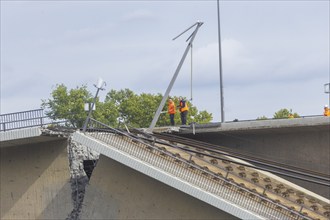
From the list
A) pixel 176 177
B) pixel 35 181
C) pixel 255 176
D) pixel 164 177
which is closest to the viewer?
pixel 164 177

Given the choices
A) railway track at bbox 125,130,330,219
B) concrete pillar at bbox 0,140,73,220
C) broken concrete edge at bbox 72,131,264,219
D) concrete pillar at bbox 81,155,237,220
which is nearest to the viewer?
broken concrete edge at bbox 72,131,264,219

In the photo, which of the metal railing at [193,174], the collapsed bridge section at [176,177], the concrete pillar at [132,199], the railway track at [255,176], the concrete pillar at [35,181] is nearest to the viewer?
the collapsed bridge section at [176,177]

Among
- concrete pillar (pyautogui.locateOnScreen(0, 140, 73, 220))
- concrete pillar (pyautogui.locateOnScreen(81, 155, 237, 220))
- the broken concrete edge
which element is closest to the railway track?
concrete pillar (pyautogui.locateOnScreen(81, 155, 237, 220))

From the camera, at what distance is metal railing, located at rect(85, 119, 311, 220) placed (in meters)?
22.5

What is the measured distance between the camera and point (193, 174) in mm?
22844

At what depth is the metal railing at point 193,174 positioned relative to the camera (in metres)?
22.5

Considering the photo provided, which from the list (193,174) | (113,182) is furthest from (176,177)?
(113,182)

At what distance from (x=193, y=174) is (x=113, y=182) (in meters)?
2.72

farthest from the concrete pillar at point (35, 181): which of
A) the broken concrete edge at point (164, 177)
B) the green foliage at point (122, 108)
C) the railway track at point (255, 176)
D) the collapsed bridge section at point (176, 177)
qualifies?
the green foliage at point (122, 108)

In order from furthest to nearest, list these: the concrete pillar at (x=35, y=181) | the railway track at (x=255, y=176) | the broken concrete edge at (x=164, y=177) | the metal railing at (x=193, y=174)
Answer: the railway track at (x=255, y=176) → the concrete pillar at (x=35, y=181) → the metal railing at (x=193, y=174) → the broken concrete edge at (x=164, y=177)

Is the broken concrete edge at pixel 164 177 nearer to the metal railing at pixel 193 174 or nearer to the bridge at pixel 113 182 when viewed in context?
the bridge at pixel 113 182

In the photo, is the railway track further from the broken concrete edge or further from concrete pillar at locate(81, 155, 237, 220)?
the broken concrete edge

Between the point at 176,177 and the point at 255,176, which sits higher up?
the point at 176,177

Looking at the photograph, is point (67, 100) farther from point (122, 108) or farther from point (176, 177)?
point (176, 177)
